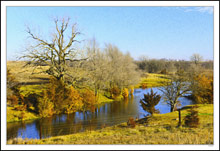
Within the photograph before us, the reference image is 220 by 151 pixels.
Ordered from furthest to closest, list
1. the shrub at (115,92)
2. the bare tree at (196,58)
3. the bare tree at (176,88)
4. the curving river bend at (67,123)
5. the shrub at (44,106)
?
the shrub at (115,92) → the bare tree at (196,58) → the bare tree at (176,88) → the shrub at (44,106) → the curving river bend at (67,123)

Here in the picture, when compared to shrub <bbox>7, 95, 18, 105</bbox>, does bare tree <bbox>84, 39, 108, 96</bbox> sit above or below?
above

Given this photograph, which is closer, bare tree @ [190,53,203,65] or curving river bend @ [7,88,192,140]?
curving river bend @ [7,88,192,140]

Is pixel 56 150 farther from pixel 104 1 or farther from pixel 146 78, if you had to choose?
pixel 146 78

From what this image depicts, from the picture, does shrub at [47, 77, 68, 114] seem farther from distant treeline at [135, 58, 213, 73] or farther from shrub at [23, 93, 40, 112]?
distant treeline at [135, 58, 213, 73]

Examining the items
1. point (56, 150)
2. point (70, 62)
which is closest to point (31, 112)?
point (70, 62)

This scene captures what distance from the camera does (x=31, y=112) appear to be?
1554 centimetres

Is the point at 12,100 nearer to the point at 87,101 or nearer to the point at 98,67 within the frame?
the point at 87,101

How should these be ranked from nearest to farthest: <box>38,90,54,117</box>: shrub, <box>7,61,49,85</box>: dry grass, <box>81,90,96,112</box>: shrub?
<box>7,61,49,85</box>: dry grass, <box>38,90,54,117</box>: shrub, <box>81,90,96,112</box>: shrub

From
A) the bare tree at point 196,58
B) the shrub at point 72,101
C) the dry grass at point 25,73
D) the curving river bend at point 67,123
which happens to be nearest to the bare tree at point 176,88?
the curving river bend at point 67,123

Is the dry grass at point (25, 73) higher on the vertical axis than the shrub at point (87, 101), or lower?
higher

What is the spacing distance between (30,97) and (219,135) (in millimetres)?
14423

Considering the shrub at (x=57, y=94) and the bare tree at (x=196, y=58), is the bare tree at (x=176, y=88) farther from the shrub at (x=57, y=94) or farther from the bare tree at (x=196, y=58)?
the shrub at (x=57, y=94)

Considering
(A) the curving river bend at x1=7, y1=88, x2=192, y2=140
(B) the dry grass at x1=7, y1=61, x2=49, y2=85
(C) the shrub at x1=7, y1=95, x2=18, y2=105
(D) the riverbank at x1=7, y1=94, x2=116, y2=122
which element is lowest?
(A) the curving river bend at x1=7, y1=88, x2=192, y2=140

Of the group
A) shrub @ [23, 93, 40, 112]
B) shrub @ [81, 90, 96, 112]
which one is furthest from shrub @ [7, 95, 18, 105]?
shrub @ [81, 90, 96, 112]
